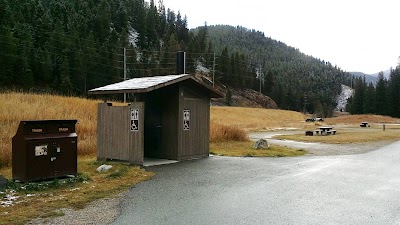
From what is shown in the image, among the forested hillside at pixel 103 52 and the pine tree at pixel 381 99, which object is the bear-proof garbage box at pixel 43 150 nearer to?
the forested hillside at pixel 103 52

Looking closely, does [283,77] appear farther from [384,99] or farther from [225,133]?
[225,133]

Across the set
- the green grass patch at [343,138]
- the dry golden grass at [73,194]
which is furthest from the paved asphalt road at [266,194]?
the green grass patch at [343,138]

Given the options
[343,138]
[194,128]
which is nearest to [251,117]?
[343,138]

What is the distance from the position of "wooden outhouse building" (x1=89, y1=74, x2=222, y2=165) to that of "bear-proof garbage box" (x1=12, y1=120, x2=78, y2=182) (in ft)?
9.71

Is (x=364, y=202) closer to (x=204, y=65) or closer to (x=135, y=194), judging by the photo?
(x=135, y=194)

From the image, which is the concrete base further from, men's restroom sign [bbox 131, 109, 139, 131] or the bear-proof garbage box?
the bear-proof garbage box

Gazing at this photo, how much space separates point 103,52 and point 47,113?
56574 mm

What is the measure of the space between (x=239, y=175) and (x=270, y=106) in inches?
3908

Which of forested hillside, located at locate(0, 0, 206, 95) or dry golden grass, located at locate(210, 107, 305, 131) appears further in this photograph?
forested hillside, located at locate(0, 0, 206, 95)

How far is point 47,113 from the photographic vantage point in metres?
21.8

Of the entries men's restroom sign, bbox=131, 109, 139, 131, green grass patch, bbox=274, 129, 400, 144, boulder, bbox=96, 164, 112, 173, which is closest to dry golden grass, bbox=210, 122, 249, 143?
green grass patch, bbox=274, 129, 400, 144

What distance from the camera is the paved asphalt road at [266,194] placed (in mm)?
6527

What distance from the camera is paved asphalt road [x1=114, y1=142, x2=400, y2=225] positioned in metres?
6.53

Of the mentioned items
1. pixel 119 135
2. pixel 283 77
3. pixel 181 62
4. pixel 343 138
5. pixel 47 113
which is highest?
pixel 283 77
